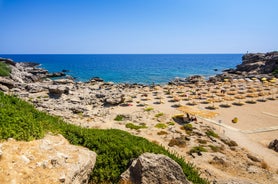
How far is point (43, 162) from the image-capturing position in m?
6.73

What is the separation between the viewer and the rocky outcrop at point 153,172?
24.8ft

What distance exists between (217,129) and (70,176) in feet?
65.8

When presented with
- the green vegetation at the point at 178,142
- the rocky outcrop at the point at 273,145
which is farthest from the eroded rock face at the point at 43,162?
the rocky outcrop at the point at 273,145

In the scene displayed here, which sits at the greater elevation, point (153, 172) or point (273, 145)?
point (153, 172)

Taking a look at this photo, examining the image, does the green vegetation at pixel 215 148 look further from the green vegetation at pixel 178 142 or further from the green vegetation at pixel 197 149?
the green vegetation at pixel 178 142

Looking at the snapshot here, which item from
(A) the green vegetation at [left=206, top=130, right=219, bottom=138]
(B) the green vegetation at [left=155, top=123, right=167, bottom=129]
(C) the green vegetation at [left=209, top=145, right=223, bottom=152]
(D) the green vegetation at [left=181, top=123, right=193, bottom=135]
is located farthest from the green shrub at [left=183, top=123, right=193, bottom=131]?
(C) the green vegetation at [left=209, top=145, right=223, bottom=152]

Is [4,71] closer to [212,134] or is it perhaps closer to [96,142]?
[96,142]

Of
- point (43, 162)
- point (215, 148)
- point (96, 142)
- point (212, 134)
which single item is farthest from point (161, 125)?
point (43, 162)

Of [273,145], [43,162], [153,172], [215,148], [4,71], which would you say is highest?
[43,162]

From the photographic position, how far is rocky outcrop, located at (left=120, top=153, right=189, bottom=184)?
7.55 metres

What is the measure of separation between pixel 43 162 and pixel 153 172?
13.4 ft

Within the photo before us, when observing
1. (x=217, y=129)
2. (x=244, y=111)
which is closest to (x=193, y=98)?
(x=244, y=111)

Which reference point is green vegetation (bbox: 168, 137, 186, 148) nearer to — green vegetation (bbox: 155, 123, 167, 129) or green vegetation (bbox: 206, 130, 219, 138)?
green vegetation (bbox: 206, 130, 219, 138)

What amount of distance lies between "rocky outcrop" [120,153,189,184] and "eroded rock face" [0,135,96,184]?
1688mm
